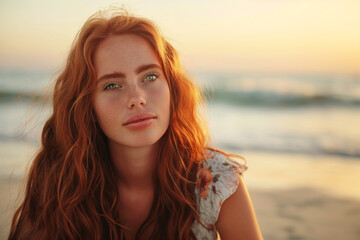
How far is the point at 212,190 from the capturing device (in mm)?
2342

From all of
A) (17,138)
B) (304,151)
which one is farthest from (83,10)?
(304,151)

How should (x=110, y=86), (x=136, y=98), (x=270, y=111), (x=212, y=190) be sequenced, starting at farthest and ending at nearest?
(x=270, y=111) → (x=212, y=190) → (x=110, y=86) → (x=136, y=98)

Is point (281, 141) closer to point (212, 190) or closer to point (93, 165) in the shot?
point (212, 190)

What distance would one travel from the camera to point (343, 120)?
8.39m

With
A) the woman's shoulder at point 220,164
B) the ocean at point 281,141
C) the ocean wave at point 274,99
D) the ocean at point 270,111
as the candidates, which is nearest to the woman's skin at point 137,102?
the woman's shoulder at point 220,164

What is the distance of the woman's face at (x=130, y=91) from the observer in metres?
2.14

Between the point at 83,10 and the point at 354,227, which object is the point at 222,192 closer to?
the point at 354,227

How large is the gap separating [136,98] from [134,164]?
583 mm

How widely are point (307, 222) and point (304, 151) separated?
8.07 ft

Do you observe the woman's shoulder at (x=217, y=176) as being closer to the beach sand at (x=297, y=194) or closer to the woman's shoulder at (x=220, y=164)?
the woman's shoulder at (x=220, y=164)

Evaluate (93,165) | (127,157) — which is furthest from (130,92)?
(93,165)

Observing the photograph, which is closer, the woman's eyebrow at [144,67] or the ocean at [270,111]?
the woman's eyebrow at [144,67]

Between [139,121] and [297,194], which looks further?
[297,194]

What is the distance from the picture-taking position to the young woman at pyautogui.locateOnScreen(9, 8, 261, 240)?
86.7 inches
